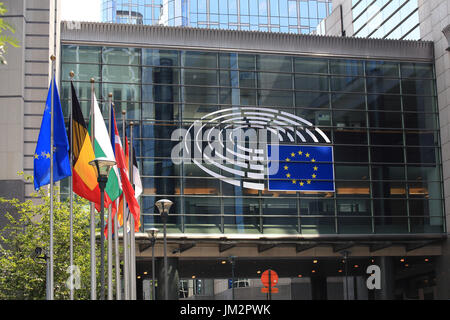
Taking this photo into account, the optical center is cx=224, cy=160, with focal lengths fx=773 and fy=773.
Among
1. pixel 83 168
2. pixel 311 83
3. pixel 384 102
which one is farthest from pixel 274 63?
pixel 83 168

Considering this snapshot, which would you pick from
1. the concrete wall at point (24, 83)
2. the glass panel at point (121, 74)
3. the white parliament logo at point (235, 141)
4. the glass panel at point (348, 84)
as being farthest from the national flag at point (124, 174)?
the glass panel at point (348, 84)

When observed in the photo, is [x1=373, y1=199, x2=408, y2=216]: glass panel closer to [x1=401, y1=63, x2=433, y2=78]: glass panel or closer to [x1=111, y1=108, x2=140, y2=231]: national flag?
[x1=401, y1=63, x2=433, y2=78]: glass panel

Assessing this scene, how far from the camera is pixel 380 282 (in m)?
51.0

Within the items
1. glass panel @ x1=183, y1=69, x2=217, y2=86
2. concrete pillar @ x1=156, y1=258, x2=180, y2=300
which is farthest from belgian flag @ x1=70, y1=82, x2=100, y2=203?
glass panel @ x1=183, y1=69, x2=217, y2=86

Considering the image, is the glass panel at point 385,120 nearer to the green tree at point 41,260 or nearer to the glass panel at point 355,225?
the glass panel at point 355,225

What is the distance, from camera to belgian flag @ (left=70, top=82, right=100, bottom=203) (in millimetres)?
24625

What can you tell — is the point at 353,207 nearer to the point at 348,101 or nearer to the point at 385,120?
the point at 385,120

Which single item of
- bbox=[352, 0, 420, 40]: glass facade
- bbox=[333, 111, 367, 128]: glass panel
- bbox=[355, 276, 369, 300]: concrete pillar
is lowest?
bbox=[355, 276, 369, 300]: concrete pillar

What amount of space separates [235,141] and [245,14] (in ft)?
237

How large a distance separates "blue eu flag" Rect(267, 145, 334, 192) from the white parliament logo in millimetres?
500

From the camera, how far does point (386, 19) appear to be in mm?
60000

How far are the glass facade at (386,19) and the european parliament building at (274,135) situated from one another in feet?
13.3
